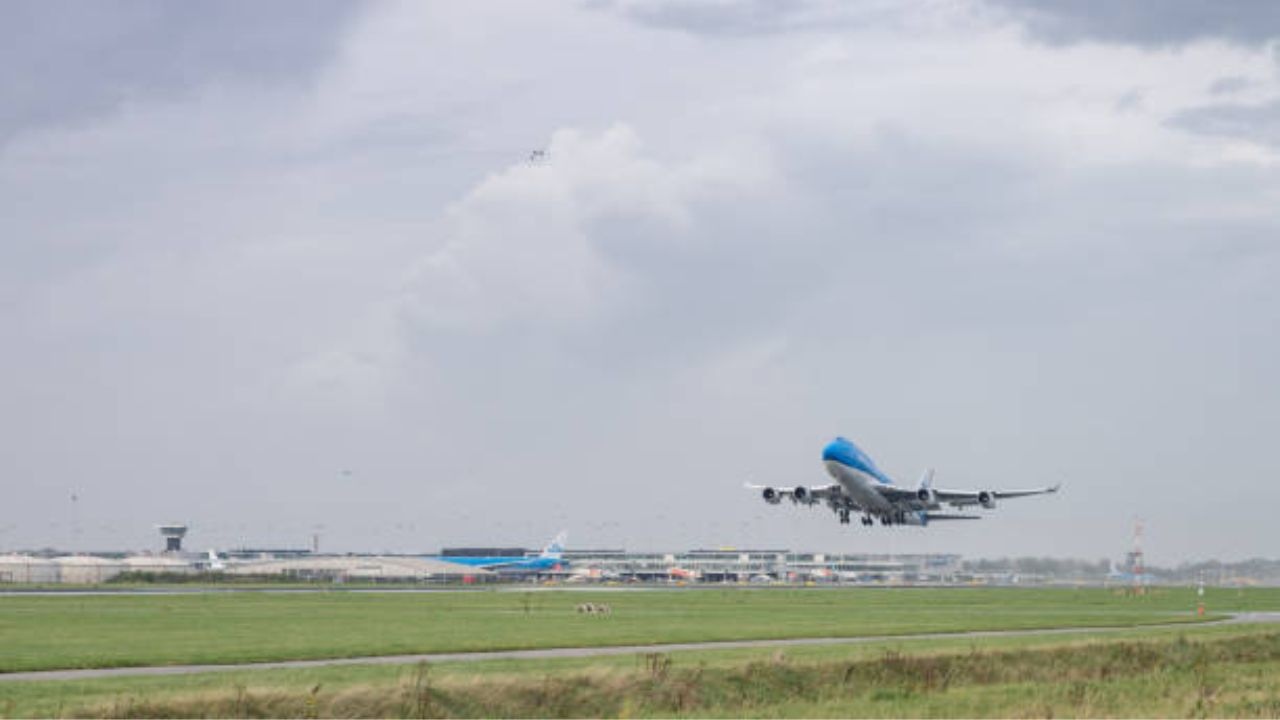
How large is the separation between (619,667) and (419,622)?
38.6m

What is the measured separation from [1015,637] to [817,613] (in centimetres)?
3083

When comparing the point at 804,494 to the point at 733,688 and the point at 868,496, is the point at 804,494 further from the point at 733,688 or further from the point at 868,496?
the point at 733,688

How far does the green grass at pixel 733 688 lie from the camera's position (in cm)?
3775

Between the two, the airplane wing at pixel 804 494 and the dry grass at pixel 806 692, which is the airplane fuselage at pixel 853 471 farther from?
the dry grass at pixel 806 692

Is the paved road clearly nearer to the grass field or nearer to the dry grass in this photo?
the grass field

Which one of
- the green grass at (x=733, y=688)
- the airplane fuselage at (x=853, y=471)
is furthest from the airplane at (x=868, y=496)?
the green grass at (x=733, y=688)

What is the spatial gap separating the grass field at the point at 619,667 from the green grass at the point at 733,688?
0.27ft

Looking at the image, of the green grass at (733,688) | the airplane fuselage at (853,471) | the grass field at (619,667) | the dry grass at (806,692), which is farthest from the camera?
the airplane fuselage at (853,471)

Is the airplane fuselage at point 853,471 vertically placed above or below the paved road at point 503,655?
above

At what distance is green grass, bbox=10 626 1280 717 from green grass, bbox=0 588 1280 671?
1125 cm

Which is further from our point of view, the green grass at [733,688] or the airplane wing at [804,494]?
the airplane wing at [804,494]

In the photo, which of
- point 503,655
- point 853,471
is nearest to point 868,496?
point 853,471

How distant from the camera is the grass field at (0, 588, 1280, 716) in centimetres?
3919

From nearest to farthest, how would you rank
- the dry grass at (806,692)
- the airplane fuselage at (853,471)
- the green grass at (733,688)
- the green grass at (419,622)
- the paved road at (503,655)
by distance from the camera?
the dry grass at (806,692)
the green grass at (733,688)
the paved road at (503,655)
the green grass at (419,622)
the airplane fuselage at (853,471)
